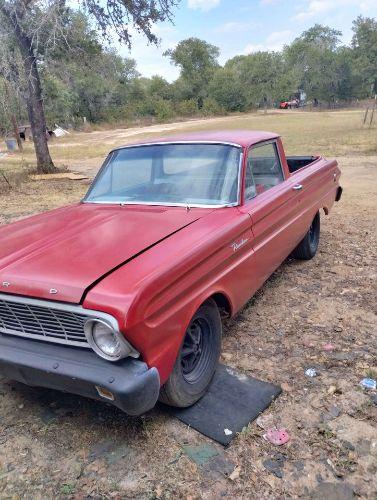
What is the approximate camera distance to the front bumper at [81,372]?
6.98ft

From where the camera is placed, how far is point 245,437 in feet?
8.20

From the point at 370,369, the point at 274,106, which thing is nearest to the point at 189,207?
the point at 370,369

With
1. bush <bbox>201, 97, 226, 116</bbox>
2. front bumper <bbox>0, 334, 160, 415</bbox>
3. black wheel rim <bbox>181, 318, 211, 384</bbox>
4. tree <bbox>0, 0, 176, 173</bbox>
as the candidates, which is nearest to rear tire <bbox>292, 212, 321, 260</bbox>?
black wheel rim <bbox>181, 318, 211, 384</bbox>

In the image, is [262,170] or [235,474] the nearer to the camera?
[235,474]

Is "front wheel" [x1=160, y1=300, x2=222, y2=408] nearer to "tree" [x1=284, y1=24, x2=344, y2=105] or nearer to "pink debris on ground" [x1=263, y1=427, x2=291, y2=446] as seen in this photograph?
"pink debris on ground" [x1=263, y1=427, x2=291, y2=446]

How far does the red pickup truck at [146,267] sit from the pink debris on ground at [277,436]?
19.2 inches

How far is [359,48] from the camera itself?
6756cm

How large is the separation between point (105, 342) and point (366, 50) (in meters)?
76.8

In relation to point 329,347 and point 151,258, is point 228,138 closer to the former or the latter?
point 151,258

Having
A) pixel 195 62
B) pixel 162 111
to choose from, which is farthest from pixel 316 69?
pixel 162 111

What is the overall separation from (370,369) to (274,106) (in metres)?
73.3

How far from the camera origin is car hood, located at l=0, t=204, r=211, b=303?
7.61 ft

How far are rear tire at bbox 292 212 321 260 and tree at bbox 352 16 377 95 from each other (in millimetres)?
68166

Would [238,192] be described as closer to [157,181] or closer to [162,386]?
[157,181]
